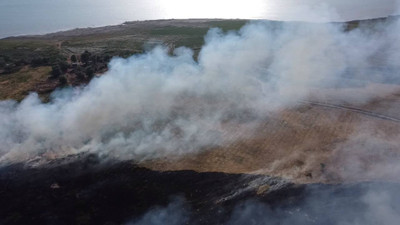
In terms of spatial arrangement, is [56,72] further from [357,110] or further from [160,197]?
[357,110]

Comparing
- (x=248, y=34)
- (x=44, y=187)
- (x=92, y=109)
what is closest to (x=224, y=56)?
(x=248, y=34)

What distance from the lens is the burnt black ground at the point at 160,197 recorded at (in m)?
18.2

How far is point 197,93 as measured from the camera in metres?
31.6

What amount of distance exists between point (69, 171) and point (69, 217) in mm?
4317

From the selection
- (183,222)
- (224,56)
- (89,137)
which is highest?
(224,56)

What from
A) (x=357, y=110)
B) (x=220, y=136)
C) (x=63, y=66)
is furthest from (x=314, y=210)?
(x=63, y=66)

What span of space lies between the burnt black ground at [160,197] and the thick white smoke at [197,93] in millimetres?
2231

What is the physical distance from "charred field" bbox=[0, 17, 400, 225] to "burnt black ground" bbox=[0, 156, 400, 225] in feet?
0.24

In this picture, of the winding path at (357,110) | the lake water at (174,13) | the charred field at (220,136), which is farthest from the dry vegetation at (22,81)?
the lake water at (174,13)

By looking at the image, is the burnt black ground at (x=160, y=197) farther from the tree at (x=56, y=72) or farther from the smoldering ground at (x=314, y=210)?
the tree at (x=56, y=72)

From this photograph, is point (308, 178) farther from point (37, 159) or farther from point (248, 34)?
point (248, 34)

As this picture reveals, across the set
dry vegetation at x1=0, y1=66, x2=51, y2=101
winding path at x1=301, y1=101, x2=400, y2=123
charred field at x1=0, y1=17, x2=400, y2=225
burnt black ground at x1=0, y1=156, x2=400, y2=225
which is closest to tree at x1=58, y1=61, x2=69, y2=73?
charred field at x1=0, y1=17, x2=400, y2=225

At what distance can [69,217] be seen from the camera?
61.6ft

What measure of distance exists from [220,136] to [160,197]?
7340 millimetres
